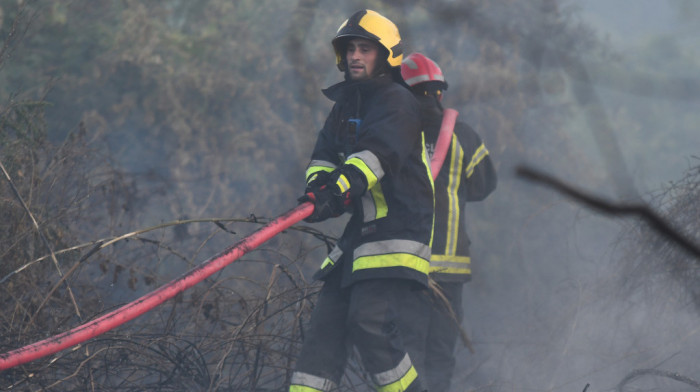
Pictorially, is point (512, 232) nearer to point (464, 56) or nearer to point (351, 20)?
point (464, 56)

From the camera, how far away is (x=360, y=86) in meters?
3.26

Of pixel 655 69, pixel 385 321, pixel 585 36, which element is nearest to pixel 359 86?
pixel 385 321

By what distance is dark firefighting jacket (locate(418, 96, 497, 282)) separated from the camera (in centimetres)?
404

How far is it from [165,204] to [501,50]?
167 inches

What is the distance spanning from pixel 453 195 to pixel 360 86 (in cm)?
118

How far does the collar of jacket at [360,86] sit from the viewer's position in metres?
3.23

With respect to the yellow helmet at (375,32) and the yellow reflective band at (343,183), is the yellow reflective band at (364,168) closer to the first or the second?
the yellow reflective band at (343,183)

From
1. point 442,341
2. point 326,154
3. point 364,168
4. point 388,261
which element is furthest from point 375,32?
point 442,341

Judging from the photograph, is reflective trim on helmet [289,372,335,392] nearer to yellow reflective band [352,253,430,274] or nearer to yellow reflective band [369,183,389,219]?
yellow reflective band [352,253,430,274]

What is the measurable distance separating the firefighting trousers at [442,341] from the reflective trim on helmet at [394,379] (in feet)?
3.38

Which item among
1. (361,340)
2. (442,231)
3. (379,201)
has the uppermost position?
(379,201)

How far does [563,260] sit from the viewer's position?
7387 millimetres

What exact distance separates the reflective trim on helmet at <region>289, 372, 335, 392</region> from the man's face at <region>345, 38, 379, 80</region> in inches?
56.8

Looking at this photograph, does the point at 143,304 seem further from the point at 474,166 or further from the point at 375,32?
the point at 474,166
